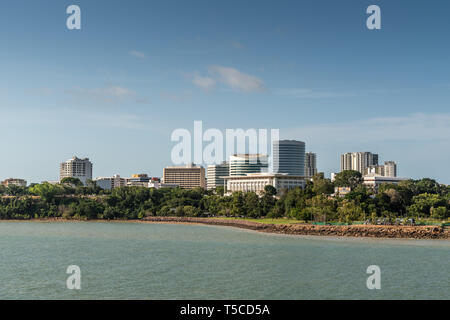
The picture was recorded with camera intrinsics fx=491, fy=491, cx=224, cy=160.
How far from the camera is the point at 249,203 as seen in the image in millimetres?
104688

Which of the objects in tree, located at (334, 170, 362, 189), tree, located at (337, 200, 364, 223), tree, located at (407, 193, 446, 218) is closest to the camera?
tree, located at (337, 200, 364, 223)

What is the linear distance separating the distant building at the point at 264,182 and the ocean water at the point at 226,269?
97.7 m

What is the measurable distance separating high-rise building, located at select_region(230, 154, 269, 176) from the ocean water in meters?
132

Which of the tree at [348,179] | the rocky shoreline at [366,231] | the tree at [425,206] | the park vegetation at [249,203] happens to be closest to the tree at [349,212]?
the park vegetation at [249,203]

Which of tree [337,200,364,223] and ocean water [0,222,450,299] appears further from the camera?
tree [337,200,364,223]

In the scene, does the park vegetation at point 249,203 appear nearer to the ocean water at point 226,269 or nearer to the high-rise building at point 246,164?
the ocean water at point 226,269

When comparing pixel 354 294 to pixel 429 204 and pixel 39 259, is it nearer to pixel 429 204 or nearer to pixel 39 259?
pixel 39 259

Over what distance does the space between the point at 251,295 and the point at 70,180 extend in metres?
156

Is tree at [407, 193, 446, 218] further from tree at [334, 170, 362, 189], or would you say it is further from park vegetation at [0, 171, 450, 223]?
tree at [334, 170, 362, 189]

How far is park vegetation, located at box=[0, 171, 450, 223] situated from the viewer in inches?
3243

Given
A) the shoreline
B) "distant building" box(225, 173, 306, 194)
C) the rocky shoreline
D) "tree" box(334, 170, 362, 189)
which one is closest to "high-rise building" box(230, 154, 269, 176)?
"distant building" box(225, 173, 306, 194)

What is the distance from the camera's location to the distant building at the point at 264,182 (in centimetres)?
15712

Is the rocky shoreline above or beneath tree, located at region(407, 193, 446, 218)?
beneath

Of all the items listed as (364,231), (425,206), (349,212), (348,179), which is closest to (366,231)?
(364,231)
